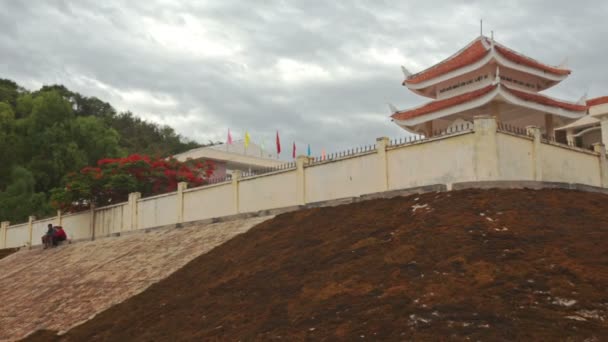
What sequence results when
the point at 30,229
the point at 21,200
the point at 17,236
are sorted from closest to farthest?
the point at 30,229 → the point at 17,236 → the point at 21,200

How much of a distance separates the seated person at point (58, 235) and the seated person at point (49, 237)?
13cm

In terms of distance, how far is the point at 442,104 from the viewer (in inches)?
890

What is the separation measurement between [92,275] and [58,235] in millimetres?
9571

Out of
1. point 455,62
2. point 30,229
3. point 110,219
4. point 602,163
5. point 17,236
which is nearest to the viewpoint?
point 602,163

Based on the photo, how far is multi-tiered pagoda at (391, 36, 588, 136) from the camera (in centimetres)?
2158

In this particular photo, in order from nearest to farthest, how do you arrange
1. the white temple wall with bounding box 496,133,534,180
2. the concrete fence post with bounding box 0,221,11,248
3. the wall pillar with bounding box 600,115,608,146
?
the white temple wall with bounding box 496,133,534,180, the wall pillar with bounding box 600,115,608,146, the concrete fence post with bounding box 0,221,11,248

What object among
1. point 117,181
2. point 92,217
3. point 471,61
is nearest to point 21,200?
point 92,217

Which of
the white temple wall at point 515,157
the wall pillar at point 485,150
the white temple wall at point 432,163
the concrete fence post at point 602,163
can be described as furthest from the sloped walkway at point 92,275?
the concrete fence post at point 602,163

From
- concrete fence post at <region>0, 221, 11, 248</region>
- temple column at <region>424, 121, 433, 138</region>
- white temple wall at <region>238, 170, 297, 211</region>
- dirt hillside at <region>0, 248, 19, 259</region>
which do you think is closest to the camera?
white temple wall at <region>238, 170, 297, 211</region>

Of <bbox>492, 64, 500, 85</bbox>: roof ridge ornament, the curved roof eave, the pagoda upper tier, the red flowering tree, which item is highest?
the pagoda upper tier

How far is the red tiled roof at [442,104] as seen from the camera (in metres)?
21.2

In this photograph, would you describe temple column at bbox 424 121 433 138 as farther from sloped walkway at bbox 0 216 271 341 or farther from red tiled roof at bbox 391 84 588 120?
sloped walkway at bbox 0 216 271 341

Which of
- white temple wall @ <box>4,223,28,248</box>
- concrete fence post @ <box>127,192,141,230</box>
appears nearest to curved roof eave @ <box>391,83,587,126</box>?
concrete fence post @ <box>127,192,141,230</box>

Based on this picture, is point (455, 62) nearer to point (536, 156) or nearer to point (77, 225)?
point (536, 156)
